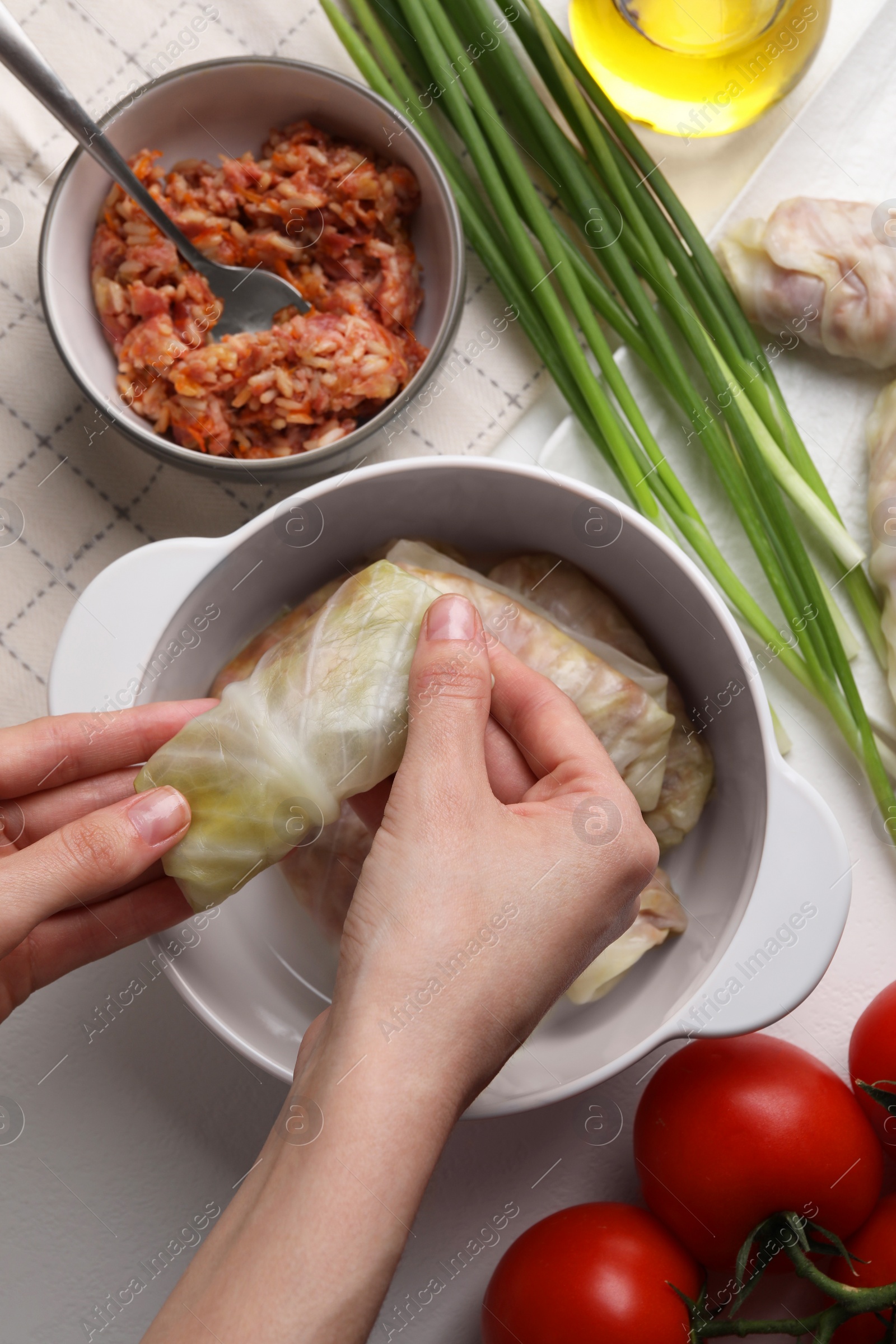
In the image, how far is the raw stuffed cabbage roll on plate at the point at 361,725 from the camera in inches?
40.0

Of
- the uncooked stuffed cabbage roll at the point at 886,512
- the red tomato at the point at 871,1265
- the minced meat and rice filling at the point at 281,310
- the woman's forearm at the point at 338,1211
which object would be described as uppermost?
the minced meat and rice filling at the point at 281,310

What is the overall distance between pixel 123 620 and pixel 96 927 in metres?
0.37

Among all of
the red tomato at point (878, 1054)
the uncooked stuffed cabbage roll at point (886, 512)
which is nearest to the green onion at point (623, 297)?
the uncooked stuffed cabbage roll at point (886, 512)

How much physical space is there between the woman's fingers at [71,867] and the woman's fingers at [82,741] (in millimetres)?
141

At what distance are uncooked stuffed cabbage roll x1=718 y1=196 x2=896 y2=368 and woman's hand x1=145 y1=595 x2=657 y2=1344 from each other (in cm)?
79

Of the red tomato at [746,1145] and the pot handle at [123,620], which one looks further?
the red tomato at [746,1145]

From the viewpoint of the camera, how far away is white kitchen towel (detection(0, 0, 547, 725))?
1.37m

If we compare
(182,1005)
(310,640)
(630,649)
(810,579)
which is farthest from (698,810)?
(182,1005)

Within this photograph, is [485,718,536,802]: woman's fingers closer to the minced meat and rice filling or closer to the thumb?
the thumb

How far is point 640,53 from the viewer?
4.37ft

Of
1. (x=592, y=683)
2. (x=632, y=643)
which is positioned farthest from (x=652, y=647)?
(x=592, y=683)

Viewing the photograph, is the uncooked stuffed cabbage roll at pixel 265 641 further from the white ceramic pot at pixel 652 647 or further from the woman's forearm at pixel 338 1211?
the woman's forearm at pixel 338 1211

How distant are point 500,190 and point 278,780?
2.78 feet

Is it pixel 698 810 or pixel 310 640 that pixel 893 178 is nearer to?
pixel 698 810
